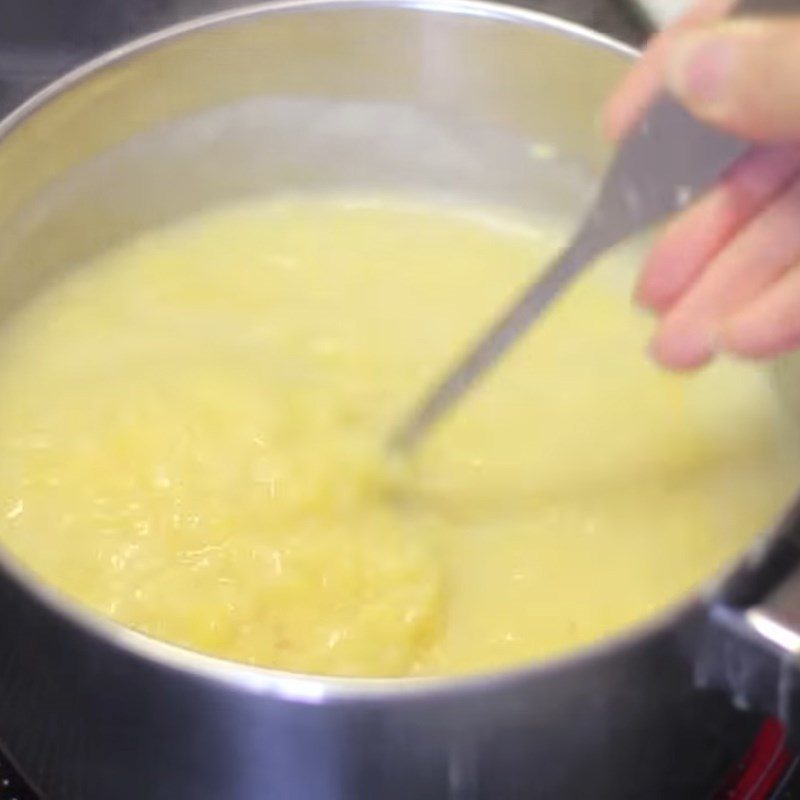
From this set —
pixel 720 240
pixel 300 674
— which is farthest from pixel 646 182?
pixel 300 674

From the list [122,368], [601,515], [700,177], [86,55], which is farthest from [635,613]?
[86,55]

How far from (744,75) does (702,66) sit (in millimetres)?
19

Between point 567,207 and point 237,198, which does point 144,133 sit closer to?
point 237,198

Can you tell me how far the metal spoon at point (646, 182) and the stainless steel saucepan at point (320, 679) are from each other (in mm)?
165

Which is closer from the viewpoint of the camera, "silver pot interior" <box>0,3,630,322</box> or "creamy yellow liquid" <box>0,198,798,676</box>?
"creamy yellow liquid" <box>0,198,798,676</box>

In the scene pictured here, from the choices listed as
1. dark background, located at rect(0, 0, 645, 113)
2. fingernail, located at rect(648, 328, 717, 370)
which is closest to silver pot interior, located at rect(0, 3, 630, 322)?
dark background, located at rect(0, 0, 645, 113)

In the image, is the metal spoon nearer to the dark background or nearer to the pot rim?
the pot rim

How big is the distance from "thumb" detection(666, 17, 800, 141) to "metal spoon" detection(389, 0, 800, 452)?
0.09 meters

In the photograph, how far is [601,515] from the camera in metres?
0.71

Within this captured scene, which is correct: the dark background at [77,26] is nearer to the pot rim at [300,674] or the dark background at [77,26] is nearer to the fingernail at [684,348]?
the fingernail at [684,348]

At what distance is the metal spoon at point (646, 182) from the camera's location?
61 centimetres

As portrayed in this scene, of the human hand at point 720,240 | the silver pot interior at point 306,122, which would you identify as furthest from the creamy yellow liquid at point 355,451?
the human hand at point 720,240

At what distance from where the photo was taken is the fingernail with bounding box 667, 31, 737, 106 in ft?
1.63

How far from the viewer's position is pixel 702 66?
19.9 inches
